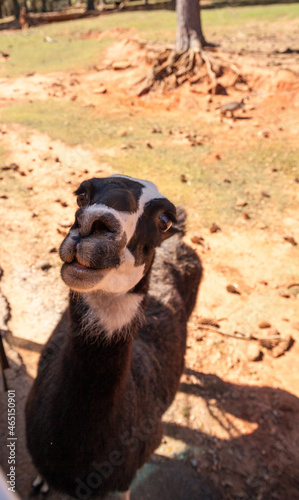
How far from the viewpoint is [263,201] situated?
8539 millimetres

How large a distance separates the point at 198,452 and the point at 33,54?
2169 cm

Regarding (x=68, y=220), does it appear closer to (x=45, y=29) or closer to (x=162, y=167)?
(x=162, y=167)

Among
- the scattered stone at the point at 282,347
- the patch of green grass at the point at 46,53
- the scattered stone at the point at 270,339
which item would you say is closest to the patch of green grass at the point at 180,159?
the scattered stone at the point at 270,339

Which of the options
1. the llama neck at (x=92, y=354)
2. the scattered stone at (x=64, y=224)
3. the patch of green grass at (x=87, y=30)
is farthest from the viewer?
the patch of green grass at (x=87, y=30)

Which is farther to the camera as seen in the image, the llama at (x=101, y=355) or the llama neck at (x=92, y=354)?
the llama neck at (x=92, y=354)

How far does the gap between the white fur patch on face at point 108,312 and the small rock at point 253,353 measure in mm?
3352

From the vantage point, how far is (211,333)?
573cm

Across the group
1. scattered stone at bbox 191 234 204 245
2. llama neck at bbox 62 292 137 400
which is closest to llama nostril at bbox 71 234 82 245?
llama neck at bbox 62 292 137 400

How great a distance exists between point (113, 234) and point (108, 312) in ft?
2.36

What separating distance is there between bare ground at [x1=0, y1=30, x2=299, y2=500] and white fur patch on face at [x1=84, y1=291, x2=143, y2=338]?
238 centimetres

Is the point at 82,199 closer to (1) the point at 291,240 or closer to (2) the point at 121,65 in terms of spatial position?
(1) the point at 291,240

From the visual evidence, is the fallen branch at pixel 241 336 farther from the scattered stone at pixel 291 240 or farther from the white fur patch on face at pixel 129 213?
the white fur patch on face at pixel 129 213

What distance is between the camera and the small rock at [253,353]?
17.6ft

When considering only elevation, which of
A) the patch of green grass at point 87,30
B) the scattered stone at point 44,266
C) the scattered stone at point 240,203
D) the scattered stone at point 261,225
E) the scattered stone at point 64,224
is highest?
the patch of green grass at point 87,30
